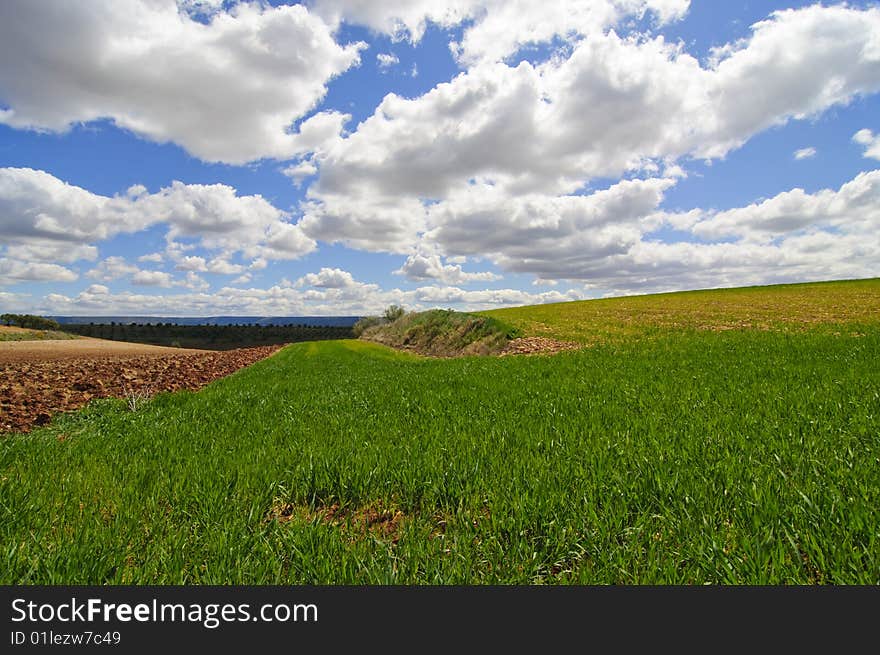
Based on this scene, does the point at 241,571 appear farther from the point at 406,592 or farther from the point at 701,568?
the point at 701,568

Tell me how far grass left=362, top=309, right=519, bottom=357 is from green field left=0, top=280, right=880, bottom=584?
76.6 ft

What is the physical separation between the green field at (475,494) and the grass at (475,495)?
22 mm

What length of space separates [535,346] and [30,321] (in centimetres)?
10442

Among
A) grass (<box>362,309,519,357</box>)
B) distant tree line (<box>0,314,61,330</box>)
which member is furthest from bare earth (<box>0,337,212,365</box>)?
distant tree line (<box>0,314,61,330</box>)

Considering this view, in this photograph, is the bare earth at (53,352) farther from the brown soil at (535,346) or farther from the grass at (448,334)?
the brown soil at (535,346)

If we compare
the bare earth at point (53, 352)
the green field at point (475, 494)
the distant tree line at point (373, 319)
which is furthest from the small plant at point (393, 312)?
the green field at point (475, 494)

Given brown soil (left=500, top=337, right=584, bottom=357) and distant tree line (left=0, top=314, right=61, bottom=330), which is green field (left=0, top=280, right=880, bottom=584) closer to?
brown soil (left=500, top=337, right=584, bottom=357)

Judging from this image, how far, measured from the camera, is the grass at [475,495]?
8.63 feet

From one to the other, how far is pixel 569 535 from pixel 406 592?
4.37 ft

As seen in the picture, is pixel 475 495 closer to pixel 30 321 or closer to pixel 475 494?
pixel 475 494

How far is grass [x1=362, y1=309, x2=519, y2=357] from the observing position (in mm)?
32875

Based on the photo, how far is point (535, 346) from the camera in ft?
89.9

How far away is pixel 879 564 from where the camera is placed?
2.38 m

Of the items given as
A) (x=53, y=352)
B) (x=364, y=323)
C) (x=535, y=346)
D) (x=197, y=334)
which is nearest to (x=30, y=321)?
(x=197, y=334)
